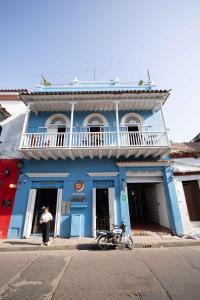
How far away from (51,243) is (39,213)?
96.9 inches

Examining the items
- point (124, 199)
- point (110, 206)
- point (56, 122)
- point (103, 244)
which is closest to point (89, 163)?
point (110, 206)

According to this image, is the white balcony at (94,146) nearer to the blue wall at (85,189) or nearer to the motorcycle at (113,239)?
the blue wall at (85,189)

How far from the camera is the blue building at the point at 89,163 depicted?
8367mm

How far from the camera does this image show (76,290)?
3.39 metres

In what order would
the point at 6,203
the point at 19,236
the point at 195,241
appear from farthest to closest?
the point at 6,203
the point at 19,236
the point at 195,241

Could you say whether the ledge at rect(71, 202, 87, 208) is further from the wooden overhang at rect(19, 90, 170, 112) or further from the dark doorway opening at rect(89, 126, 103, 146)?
the wooden overhang at rect(19, 90, 170, 112)

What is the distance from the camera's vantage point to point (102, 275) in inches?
162

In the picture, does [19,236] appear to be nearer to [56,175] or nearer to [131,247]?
[56,175]

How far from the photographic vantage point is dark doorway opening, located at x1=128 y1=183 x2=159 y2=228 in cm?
1090

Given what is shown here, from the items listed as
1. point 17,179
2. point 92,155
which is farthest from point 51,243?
point 92,155

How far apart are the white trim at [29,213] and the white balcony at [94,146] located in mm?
2139

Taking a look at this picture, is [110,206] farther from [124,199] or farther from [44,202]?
[44,202]

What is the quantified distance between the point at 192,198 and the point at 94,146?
6.66m

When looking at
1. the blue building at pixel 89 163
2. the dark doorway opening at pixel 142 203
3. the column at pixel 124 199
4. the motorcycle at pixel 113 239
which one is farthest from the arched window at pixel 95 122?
the motorcycle at pixel 113 239
